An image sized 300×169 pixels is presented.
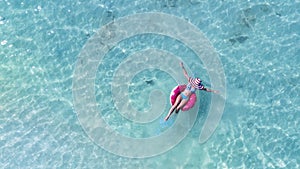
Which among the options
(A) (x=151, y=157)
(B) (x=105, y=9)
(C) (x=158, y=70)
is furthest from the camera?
(B) (x=105, y=9)

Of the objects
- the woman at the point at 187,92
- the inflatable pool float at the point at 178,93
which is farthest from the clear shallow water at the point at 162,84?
the woman at the point at 187,92

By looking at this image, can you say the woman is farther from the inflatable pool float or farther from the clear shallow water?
the clear shallow water

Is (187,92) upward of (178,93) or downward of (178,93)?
downward

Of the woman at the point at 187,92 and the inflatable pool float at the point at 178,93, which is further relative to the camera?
the inflatable pool float at the point at 178,93

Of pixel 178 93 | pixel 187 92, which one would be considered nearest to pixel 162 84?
pixel 178 93

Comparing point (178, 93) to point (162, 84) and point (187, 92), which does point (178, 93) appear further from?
point (162, 84)

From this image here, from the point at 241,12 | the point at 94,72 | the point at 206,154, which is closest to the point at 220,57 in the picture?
the point at 241,12

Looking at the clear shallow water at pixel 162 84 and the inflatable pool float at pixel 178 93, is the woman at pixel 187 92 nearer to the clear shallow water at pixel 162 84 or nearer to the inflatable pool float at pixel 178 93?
the inflatable pool float at pixel 178 93

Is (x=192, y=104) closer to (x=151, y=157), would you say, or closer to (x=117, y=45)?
(x=151, y=157)
